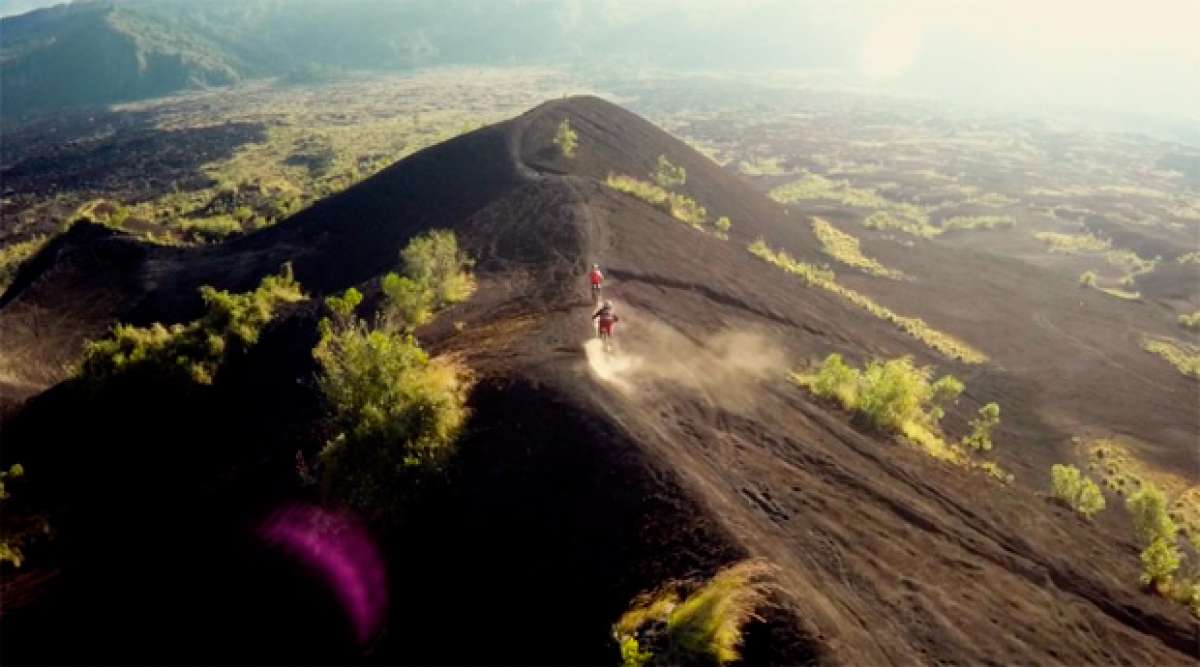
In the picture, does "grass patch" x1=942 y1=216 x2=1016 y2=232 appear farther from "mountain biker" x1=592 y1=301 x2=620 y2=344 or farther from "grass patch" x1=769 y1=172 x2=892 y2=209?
"mountain biker" x1=592 y1=301 x2=620 y2=344

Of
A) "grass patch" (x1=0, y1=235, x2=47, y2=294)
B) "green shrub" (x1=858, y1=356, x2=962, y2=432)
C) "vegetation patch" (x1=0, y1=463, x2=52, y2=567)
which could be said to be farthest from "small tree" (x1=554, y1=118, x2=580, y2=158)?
"grass patch" (x1=0, y1=235, x2=47, y2=294)

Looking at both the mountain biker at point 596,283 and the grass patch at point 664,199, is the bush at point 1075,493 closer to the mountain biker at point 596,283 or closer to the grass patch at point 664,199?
the mountain biker at point 596,283

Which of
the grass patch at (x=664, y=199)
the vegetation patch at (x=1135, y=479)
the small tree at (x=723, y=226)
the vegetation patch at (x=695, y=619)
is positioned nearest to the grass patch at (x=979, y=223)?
the small tree at (x=723, y=226)

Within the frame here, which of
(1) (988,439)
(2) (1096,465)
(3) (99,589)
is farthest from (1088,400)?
(3) (99,589)

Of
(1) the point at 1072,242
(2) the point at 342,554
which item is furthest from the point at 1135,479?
(1) the point at 1072,242

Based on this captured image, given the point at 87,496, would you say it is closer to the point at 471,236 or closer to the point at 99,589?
the point at 99,589
